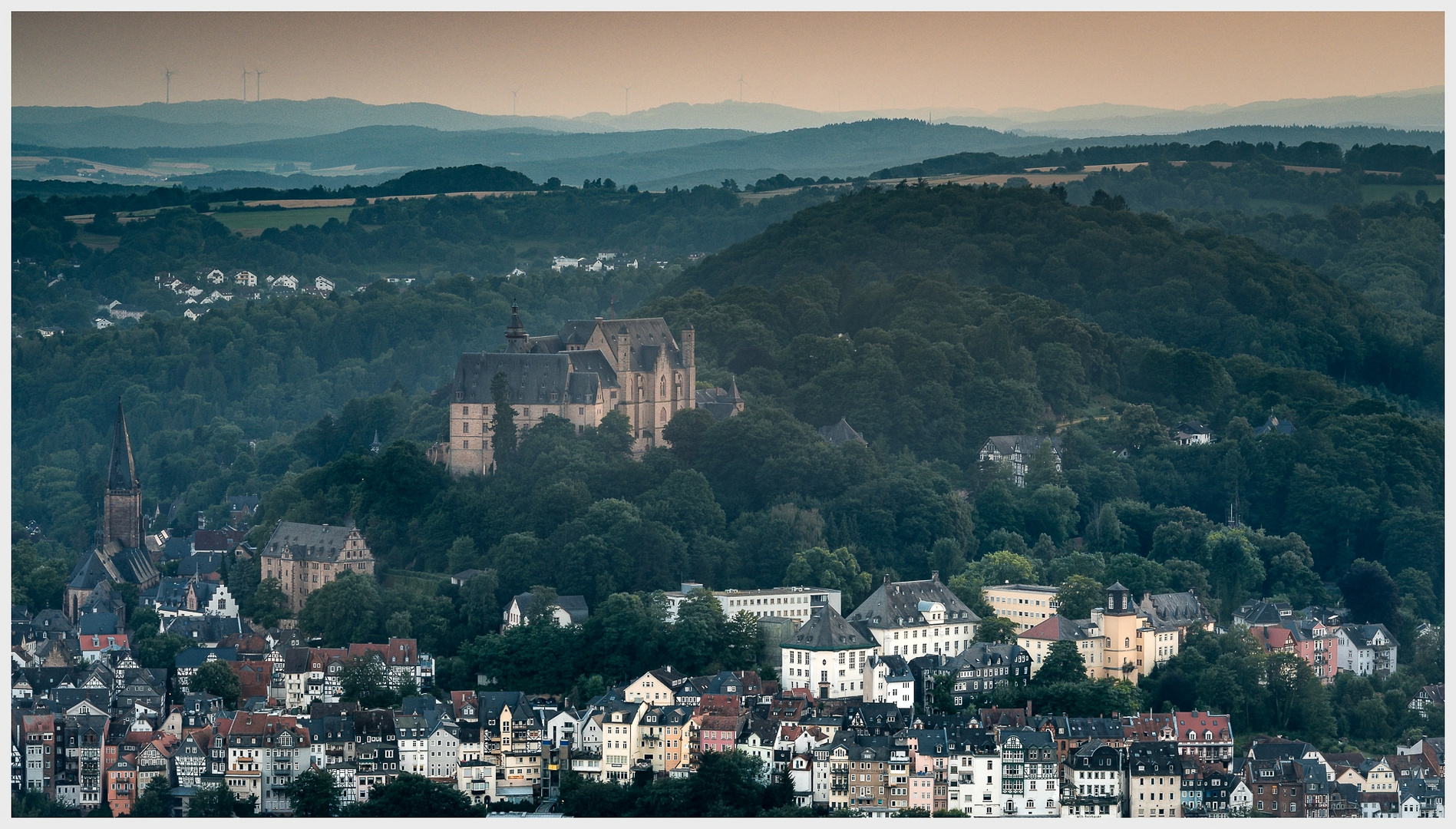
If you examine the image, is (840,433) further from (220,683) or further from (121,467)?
(220,683)

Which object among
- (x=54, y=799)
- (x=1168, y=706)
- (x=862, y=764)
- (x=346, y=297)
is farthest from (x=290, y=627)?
(x=346, y=297)

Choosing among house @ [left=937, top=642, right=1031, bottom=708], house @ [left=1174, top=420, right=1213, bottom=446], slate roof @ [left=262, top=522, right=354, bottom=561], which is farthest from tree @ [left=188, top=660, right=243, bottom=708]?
house @ [left=1174, top=420, right=1213, bottom=446]

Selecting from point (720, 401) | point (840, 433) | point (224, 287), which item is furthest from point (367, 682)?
point (224, 287)

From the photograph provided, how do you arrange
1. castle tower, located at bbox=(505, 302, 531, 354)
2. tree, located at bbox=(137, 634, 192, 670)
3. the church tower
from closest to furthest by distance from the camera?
tree, located at bbox=(137, 634, 192, 670) < castle tower, located at bbox=(505, 302, 531, 354) < the church tower

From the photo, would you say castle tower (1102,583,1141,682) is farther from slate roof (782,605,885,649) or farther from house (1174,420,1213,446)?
house (1174,420,1213,446)

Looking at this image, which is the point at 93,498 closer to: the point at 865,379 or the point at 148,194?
the point at 865,379
